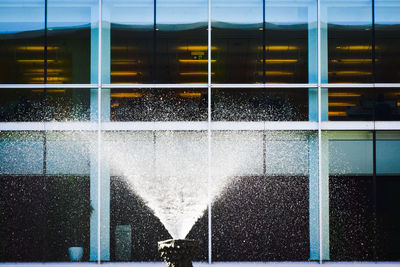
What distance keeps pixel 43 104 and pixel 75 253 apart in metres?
2.90

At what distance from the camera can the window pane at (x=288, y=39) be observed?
1040cm

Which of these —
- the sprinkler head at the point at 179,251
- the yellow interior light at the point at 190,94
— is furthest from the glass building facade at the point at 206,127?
the sprinkler head at the point at 179,251

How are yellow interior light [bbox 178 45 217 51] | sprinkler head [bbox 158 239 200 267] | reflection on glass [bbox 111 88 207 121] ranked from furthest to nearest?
yellow interior light [bbox 178 45 217 51], reflection on glass [bbox 111 88 207 121], sprinkler head [bbox 158 239 200 267]

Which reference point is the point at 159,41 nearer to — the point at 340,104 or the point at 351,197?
the point at 340,104

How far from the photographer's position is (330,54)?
10.5 meters

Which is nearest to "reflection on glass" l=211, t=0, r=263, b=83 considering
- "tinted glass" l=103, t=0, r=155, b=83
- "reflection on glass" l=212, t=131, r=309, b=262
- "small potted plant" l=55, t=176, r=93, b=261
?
"reflection on glass" l=212, t=131, r=309, b=262

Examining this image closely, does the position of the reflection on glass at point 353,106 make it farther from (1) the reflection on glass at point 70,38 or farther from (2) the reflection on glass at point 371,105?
(1) the reflection on glass at point 70,38

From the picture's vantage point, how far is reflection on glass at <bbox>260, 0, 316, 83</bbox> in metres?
10.4

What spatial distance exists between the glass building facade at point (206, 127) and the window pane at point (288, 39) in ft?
0.07

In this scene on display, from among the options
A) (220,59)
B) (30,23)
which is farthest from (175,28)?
(30,23)

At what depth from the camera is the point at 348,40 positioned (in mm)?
10430

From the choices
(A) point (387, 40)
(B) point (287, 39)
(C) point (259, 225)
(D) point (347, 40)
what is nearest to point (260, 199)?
(C) point (259, 225)

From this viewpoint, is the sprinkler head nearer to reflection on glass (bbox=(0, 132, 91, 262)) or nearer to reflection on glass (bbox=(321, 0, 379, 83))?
reflection on glass (bbox=(0, 132, 91, 262))

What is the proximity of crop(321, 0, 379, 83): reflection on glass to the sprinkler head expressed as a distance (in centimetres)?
581
